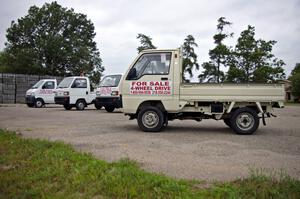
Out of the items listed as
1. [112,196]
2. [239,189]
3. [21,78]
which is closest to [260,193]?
[239,189]

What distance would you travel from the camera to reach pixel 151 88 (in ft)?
29.8

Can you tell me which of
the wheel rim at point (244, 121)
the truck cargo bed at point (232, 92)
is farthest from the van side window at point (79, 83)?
the wheel rim at point (244, 121)

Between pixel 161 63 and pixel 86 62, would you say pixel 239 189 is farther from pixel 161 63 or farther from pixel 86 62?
pixel 86 62

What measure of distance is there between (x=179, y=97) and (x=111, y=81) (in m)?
7.85

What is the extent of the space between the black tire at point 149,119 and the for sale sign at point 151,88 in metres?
0.47

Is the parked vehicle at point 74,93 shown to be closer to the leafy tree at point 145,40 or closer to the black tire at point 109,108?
the black tire at point 109,108

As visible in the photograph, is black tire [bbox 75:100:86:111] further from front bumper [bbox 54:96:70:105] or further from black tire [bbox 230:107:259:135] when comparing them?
black tire [bbox 230:107:259:135]

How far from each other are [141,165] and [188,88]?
4.23 metres

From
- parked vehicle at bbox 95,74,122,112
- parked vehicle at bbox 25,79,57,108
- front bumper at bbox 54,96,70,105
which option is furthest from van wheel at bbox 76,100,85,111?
parked vehicle at bbox 25,79,57,108

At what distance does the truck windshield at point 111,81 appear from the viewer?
1599 centimetres

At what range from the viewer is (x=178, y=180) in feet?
13.9

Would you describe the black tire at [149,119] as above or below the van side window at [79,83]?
below

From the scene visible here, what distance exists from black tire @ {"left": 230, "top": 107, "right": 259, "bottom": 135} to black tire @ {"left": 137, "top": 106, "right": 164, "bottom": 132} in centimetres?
211

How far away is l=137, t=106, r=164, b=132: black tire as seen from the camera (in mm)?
9133
